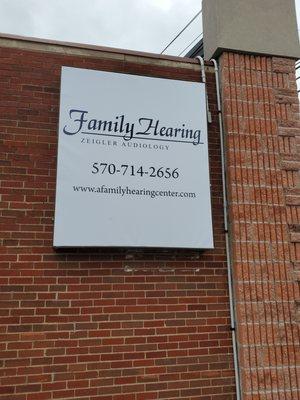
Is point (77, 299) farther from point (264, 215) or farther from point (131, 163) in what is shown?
point (264, 215)

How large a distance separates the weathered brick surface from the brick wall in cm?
25

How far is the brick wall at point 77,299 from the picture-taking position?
4453 millimetres

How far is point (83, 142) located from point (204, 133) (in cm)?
145

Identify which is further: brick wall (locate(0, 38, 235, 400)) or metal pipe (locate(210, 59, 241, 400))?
metal pipe (locate(210, 59, 241, 400))

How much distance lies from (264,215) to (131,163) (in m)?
1.65

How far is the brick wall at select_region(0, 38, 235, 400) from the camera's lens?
4.45 meters

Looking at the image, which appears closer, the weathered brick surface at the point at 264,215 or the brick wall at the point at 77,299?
the brick wall at the point at 77,299

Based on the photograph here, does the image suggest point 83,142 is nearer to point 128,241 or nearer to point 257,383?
point 128,241

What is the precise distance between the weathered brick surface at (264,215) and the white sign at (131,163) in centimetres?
40

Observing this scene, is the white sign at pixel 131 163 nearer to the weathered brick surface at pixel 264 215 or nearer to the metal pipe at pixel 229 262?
the metal pipe at pixel 229 262

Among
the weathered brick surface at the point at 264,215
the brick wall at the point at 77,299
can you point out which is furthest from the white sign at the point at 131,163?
the weathered brick surface at the point at 264,215

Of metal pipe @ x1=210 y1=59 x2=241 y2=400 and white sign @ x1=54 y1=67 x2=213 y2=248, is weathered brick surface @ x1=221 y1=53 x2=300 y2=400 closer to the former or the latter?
metal pipe @ x1=210 y1=59 x2=241 y2=400

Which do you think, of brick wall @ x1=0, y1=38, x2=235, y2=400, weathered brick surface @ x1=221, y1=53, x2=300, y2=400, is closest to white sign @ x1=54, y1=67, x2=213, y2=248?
brick wall @ x1=0, y1=38, x2=235, y2=400

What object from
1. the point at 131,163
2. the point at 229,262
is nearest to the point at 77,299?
the point at 131,163
